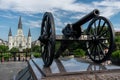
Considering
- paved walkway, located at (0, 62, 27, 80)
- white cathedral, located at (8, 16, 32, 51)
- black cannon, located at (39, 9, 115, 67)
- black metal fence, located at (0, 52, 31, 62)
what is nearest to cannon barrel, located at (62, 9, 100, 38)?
black cannon, located at (39, 9, 115, 67)

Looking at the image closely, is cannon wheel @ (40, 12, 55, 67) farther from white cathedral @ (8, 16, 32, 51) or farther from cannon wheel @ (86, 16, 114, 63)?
white cathedral @ (8, 16, 32, 51)

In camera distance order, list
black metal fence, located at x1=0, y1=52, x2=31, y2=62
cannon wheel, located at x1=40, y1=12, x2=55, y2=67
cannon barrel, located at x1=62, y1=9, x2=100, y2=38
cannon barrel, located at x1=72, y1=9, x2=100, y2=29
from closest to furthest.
Result: cannon wheel, located at x1=40, y1=12, x2=55, y2=67
cannon barrel, located at x1=72, y1=9, x2=100, y2=29
cannon barrel, located at x1=62, y1=9, x2=100, y2=38
black metal fence, located at x1=0, y1=52, x2=31, y2=62

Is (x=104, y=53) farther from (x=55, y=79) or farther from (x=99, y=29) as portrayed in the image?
(x=55, y=79)

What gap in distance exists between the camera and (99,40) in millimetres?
5695

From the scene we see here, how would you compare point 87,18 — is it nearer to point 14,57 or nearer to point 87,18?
point 87,18

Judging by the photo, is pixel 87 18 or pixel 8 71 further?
pixel 8 71

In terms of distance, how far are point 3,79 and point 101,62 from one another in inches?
148

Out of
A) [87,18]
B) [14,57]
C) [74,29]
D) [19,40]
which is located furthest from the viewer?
[19,40]

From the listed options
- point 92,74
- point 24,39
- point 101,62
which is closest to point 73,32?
point 101,62

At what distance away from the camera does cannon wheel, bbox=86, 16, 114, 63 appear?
17.6 ft

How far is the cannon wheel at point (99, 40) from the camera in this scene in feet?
17.6

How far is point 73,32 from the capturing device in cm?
560

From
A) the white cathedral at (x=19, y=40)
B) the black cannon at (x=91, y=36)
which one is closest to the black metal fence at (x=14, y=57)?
the black cannon at (x=91, y=36)

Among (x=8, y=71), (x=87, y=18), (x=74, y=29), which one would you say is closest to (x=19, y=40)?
(x=8, y=71)
